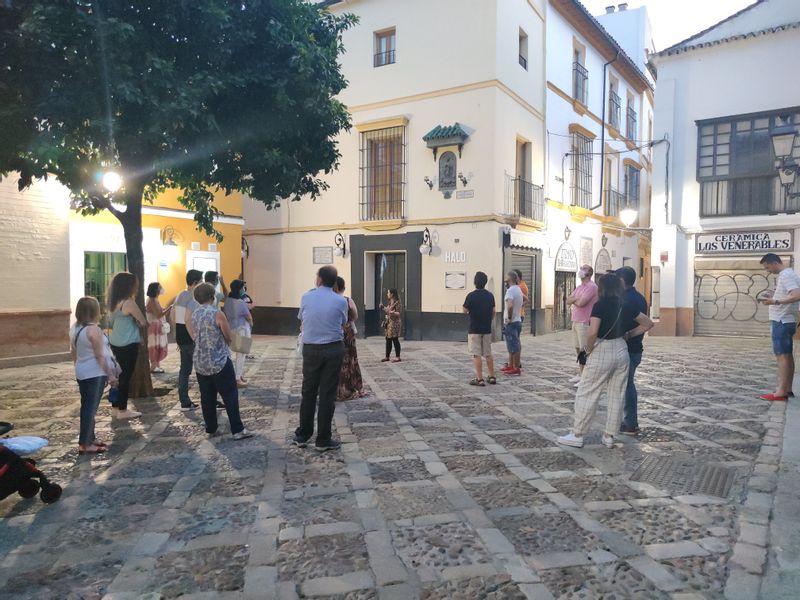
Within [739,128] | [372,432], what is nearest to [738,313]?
[739,128]

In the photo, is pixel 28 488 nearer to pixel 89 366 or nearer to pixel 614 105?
pixel 89 366

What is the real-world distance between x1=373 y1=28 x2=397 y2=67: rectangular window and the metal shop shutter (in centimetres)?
1037

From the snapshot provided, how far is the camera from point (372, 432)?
5.92 metres

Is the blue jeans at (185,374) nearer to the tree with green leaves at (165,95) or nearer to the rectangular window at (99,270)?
the tree with green leaves at (165,95)

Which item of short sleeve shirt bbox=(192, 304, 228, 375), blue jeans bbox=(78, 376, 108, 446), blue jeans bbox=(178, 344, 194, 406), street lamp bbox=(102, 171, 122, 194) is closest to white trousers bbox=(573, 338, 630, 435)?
short sleeve shirt bbox=(192, 304, 228, 375)

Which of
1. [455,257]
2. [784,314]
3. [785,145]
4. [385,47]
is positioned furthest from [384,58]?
[784,314]

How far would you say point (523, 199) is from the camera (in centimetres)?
1590

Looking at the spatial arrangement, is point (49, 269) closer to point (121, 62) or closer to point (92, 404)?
point (121, 62)

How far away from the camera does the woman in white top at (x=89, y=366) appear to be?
17.0ft

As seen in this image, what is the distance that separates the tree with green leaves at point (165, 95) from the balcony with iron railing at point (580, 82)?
1287cm

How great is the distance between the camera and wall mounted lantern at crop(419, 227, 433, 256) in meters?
15.4

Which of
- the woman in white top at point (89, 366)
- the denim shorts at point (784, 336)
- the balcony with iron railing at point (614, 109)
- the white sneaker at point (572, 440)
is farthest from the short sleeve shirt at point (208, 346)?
the balcony with iron railing at point (614, 109)

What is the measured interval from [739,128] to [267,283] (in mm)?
14179

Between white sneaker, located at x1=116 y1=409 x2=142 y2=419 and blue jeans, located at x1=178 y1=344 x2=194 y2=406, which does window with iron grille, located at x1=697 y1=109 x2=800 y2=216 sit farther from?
white sneaker, located at x1=116 y1=409 x2=142 y2=419
